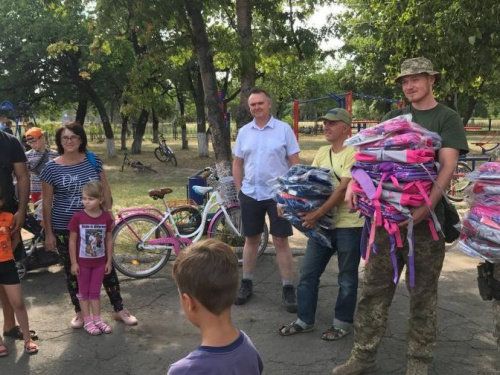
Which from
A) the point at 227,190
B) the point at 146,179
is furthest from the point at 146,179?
the point at 227,190

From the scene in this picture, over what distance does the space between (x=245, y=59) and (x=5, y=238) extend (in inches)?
138

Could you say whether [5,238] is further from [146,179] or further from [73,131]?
[146,179]

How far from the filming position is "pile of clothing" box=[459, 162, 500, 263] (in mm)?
2582

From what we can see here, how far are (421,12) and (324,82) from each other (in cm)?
4787

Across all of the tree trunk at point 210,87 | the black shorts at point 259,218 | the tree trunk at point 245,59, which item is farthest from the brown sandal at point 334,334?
the tree trunk at point 210,87

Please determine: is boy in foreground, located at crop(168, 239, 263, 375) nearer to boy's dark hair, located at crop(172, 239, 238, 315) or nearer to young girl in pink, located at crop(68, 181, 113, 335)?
boy's dark hair, located at crop(172, 239, 238, 315)

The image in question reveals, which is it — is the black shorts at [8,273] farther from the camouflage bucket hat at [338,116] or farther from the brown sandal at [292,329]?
the camouflage bucket hat at [338,116]

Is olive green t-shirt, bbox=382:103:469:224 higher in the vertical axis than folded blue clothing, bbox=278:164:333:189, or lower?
higher

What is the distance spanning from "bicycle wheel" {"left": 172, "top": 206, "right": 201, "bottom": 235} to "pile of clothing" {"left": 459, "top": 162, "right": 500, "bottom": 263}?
11.6 feet

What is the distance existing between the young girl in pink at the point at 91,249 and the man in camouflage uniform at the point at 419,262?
200cm

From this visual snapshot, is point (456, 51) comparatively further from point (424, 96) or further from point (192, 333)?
point (192, 333)

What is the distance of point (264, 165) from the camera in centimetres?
405

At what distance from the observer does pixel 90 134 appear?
38562 millimetres

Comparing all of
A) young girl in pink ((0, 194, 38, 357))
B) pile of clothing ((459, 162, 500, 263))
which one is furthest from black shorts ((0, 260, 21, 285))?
pile of clothing ((459, 162, 500, 263))
